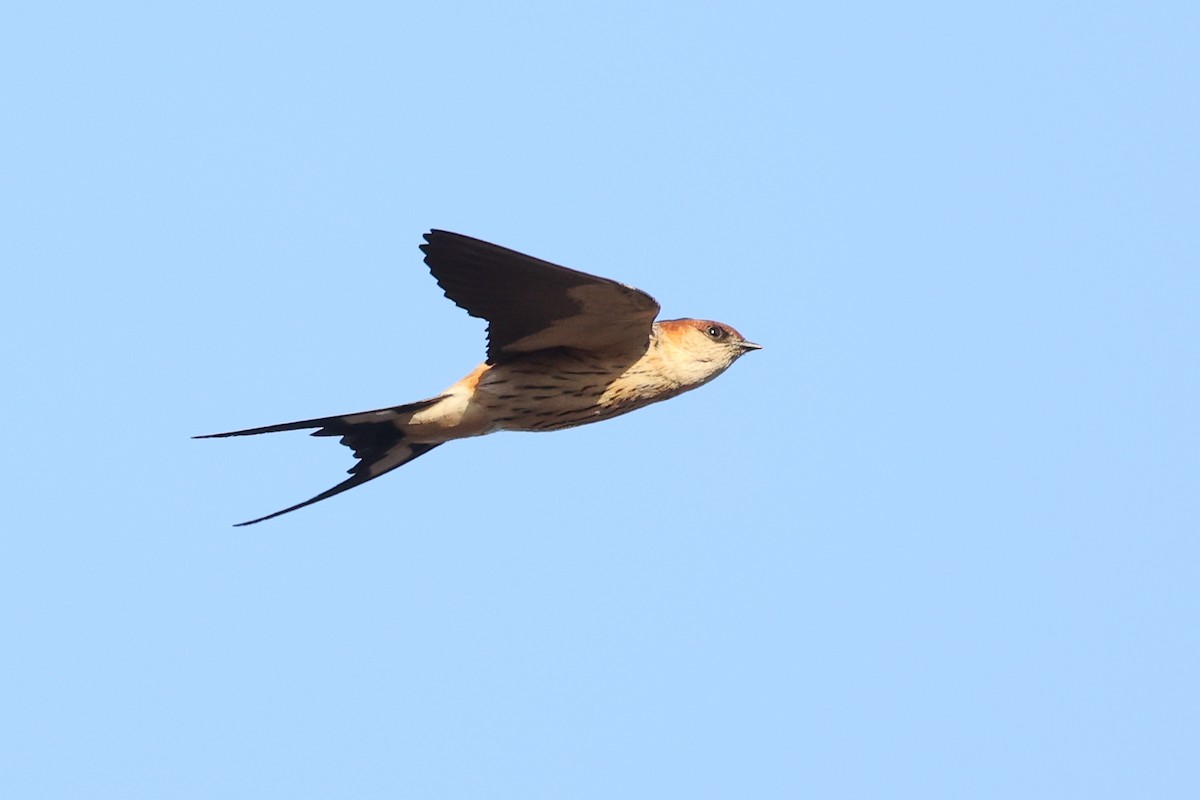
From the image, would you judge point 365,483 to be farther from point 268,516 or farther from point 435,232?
point 435,232

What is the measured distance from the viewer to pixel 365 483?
31.8 feet

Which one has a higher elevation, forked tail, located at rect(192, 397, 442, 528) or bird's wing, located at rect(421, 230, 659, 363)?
bird's wing, located at rect(421, 230, 659, 363)

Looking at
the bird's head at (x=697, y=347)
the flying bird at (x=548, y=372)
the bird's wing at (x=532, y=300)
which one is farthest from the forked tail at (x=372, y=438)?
the bird's head at (x=697, y=347)

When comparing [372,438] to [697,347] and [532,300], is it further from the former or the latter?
[697,347]

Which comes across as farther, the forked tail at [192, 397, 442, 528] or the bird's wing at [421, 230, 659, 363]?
the forked tail at [192, 397, 442, 528]

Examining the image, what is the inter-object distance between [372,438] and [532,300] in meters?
1.46

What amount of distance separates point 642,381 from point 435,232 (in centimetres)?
191

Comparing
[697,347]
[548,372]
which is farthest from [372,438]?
[697,347]

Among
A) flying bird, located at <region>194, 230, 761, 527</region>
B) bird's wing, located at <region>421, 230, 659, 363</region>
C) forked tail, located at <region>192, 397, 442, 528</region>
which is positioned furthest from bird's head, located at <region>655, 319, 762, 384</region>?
forked tail, located at <region>192, 397, 442, 528</region>

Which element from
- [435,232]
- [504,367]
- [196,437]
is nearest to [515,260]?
[435,232]

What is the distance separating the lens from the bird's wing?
27.4 feet

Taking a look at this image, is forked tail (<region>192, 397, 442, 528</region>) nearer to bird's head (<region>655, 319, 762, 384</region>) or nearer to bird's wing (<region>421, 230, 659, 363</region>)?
bird's wing (<region>421, 230, 659, 363</region>)

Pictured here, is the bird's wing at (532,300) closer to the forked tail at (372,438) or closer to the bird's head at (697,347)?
the bird's head at (697,347)

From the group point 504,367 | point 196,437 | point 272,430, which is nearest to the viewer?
point 196,437
